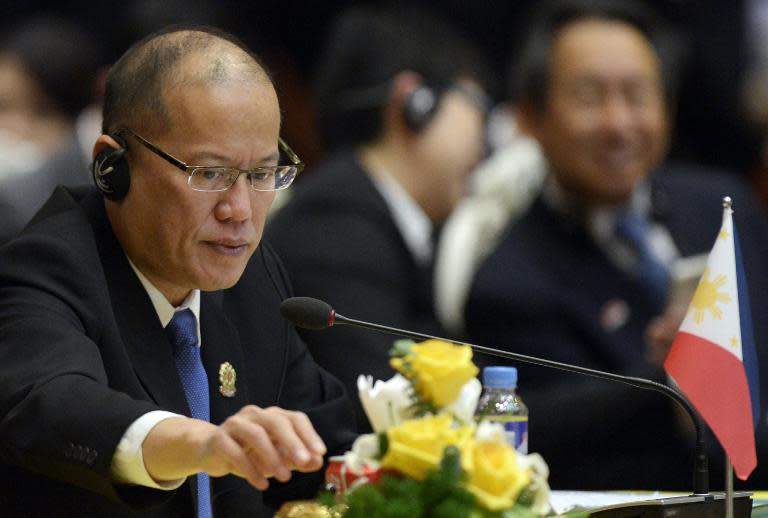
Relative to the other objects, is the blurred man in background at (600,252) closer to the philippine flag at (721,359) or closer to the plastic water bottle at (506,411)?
the plastic water bottle at (506,411)

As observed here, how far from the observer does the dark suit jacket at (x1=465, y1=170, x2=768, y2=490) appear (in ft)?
12.4

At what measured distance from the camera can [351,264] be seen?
13.2 feet

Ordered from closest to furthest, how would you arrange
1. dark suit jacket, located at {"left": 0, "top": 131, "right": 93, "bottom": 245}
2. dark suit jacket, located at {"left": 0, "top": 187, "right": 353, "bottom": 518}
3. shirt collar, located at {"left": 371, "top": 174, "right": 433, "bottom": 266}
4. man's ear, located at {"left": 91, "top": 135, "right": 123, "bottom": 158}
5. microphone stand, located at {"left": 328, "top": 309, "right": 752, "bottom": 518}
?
dark suit jacket, located at {"left": 0, "top": 187, "right": 353, "bottom": 518}, microphone stand, located at {"left": 328, "top": 309, "right": 752, "bottom": 518}, man's ear, located at {"left": 91, "top": 135, "right": 123, "bottom": 158}, shirt collar, located at {"left": 371, "top": 174, "right": 433, "bottom": 266}, dark suit jacket, located at {"left": 0, "top": 131, "right": 93, "bottom": 245}

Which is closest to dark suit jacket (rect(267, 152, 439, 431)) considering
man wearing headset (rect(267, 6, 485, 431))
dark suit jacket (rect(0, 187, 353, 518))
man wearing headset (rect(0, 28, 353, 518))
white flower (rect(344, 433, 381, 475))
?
man wearing headset (rect(267, 6, 485, 431))

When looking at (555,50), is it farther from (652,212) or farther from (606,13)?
(652,212)

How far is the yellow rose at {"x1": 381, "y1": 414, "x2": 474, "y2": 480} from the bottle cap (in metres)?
0.71

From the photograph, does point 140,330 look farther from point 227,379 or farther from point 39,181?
point 39,181

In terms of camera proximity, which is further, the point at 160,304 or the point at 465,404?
the point at 160,304

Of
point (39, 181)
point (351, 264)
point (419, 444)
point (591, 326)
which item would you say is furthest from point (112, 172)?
point (39, 181)

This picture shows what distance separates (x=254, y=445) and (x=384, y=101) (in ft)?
9.57

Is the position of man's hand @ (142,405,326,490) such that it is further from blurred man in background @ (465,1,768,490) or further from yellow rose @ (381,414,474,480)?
blurred man in background @ (465,1,768,490)

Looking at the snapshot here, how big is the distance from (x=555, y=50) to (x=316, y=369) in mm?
1886

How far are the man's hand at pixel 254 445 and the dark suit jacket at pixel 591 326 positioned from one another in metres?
2.13

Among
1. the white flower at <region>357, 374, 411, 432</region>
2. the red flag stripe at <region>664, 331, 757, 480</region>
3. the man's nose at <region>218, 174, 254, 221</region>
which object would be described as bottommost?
the white flower at <region>357, 374, 411, 432</region>
